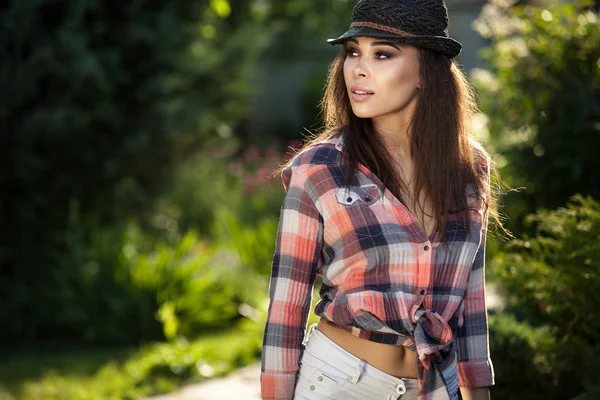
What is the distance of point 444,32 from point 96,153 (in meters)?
5.66

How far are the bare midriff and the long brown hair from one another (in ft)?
1.19

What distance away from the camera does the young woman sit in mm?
2465

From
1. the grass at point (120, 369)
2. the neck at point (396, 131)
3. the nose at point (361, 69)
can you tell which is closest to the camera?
the nose at point (361, 69)

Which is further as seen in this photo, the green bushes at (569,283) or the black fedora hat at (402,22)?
the green bushes at (569,283)

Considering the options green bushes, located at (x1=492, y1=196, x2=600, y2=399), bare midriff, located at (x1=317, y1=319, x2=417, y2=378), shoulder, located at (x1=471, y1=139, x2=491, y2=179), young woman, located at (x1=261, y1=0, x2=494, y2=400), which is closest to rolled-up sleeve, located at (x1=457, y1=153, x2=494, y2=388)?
young woman, located at (x1=261, y1=0, x2=494, y2=400)

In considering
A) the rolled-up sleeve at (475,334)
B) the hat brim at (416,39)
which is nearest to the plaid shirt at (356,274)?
the rolled-up sleeve at (475,334)

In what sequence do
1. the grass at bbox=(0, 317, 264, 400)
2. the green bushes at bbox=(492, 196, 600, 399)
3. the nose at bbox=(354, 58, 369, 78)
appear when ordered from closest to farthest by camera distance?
the nose at bbox=(354, 58, 369, 78)
the green bushes at bbox=(492, 196, 600, 399)
the grass at bbox=(0, 317, 264, 400)

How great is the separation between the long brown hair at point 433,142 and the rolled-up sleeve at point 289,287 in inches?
6.9

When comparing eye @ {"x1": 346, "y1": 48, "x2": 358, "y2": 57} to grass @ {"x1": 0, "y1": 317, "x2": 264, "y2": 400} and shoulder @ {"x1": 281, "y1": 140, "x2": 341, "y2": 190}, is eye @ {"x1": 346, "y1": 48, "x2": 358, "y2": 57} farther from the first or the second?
grass @ {"x1": 0, "y1": 317, "x2": 264, "y2": 400}

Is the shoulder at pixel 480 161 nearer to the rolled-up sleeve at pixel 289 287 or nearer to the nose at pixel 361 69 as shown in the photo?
the nose at pixel 361 69

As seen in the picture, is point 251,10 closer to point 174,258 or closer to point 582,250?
point 174,258

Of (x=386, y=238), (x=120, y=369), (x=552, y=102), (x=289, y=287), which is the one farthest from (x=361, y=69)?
(x=120, y=369)

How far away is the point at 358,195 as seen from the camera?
2514 mm

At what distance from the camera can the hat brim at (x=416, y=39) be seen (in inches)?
100.0
